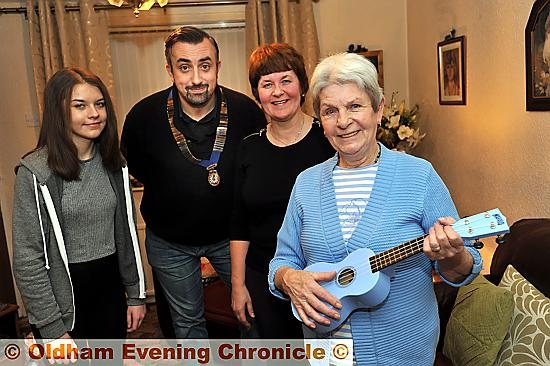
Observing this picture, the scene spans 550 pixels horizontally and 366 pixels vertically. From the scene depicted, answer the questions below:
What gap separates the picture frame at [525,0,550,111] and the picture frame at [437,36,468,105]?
0.70 meters

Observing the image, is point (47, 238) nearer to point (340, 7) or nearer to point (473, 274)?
point (473, 274)

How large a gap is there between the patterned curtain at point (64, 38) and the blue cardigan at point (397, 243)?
2.92 metres

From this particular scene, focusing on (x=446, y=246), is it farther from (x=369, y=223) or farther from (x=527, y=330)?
(x=527, y=330)

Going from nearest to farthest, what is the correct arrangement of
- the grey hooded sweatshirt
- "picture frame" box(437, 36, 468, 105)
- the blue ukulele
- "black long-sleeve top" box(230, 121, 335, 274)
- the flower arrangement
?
the blue ukulele → the grey hooded sweatshirt → "black long-sleeve top" box(230, 121, 335, 274) → "picture frame" box(437, 36, 468, 105) → the flower arrangement

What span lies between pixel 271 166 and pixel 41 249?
786mm

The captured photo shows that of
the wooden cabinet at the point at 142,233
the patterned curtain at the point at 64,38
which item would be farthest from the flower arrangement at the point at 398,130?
the patterned curtain at the point at 64,38

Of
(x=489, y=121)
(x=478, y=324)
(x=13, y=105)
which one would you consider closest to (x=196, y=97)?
(x=478, y=324)

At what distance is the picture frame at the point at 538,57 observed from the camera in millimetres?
2061

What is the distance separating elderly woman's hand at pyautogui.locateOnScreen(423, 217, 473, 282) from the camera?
1067 millimetres

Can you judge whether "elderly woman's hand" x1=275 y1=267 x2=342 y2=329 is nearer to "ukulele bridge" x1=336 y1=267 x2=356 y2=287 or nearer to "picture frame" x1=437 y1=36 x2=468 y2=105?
"ukulele bridge" x1=336 y1=267 x2=356 y2=287

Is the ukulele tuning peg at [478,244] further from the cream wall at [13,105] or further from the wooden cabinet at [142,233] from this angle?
the cream wall at [13,105]

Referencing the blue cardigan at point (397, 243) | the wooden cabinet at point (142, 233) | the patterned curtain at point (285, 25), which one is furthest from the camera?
the wooden cabinet at point (142, 233)

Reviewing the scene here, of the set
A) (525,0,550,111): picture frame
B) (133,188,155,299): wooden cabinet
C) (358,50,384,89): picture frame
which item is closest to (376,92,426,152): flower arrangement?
(358,50,384,89): picture frame

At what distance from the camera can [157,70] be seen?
4113 millimetres
